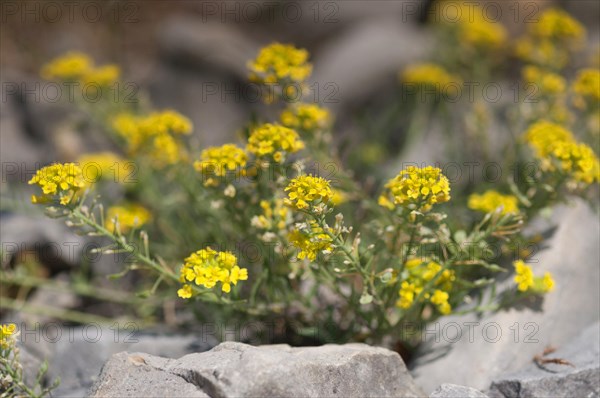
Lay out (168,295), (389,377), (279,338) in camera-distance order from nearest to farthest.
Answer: (389,377) → (279,338) → (168,295)

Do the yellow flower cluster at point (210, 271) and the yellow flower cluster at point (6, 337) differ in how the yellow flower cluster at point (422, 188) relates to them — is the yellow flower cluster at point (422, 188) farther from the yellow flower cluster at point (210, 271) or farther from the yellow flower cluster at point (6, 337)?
the yellow flower cluster at point (6, 337)

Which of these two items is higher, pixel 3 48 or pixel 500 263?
pixel 3 48

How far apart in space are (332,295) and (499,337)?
1.33m

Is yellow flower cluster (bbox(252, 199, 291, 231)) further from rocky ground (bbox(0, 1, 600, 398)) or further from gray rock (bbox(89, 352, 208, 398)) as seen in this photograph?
gray rock (bbox(89, 352, 208, 398))

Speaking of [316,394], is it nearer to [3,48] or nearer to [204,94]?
[204,94]

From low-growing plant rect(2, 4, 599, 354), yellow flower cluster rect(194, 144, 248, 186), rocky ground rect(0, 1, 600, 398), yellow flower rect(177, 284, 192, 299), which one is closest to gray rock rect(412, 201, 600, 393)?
rocky ground rect(0, 1, 600, 398)

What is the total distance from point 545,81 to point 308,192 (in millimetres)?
3024

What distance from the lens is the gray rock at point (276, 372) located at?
9.84 ft

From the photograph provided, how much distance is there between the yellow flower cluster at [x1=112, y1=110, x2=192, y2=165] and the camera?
15.4 feet

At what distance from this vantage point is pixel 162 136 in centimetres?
474

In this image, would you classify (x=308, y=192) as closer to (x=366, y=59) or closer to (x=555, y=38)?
(x=555, y=38)

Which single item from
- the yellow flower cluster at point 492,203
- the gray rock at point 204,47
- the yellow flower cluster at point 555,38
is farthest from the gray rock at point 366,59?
the yellow flower cluster at point 492,203

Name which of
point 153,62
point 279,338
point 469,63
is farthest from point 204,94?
point 279,338

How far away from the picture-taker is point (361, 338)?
13.6 ft
